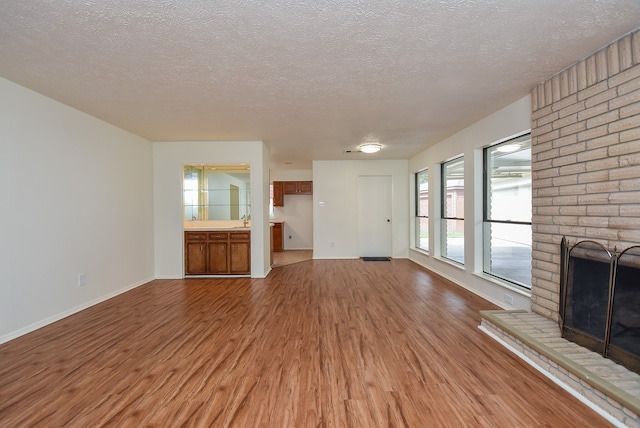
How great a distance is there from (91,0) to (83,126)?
2.41 m

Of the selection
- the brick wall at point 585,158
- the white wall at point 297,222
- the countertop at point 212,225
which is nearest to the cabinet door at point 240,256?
the countertop at point 212,225

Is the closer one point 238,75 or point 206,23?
point 206,23

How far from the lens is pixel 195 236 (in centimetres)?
497

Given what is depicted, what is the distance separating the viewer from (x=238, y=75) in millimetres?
2471

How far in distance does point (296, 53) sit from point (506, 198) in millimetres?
3175

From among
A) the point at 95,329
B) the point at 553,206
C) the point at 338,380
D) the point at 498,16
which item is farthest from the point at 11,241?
the point at 553,206

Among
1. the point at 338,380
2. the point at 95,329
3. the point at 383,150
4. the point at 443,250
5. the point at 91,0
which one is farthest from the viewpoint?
the point at 383,150

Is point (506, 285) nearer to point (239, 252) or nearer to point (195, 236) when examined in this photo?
point (239, 252)

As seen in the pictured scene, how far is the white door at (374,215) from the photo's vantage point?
267 inches

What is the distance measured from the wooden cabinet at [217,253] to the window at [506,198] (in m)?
3.80

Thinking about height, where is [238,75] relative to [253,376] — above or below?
above

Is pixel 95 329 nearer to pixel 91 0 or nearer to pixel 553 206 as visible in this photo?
pixel 91 0

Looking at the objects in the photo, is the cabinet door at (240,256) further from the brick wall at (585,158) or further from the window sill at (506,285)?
the brick wall at (585,158)

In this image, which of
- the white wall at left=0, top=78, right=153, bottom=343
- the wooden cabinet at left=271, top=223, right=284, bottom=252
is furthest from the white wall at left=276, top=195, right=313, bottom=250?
the white wall at left=0, top=78, right=153, bottom=343
